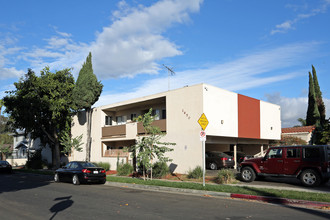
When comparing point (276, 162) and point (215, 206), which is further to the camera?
point (276, 162)

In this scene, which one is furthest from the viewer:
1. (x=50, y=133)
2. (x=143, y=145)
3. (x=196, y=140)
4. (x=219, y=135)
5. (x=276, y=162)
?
(x=50, y=133)

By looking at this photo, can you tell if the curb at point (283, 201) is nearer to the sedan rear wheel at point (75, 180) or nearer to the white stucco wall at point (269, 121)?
the sedan rear wheel at point (75, 180)

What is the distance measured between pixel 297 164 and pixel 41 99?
22359mm

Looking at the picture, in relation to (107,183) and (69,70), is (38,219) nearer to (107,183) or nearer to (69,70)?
(107,183)

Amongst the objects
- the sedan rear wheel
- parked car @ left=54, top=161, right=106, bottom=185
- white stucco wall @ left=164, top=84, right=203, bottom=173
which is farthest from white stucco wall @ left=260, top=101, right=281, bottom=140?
the sedan rear wheel

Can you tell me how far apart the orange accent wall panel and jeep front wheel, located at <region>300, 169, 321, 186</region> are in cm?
1040

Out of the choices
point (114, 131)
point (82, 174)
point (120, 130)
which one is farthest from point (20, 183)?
point (114, 131)

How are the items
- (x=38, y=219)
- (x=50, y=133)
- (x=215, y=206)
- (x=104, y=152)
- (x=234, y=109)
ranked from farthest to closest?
(x=50, y=133) < (x=104, y=152) < (x=234, y=109) < (x=215, y=206) < (x=38, y=219)

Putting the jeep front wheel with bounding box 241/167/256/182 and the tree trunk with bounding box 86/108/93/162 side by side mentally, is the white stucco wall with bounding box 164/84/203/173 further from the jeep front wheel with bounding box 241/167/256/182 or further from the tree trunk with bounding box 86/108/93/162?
the tree trunk with bounding box 86/108/93/162

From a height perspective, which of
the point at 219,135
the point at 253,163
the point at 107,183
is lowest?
the point at 107,183

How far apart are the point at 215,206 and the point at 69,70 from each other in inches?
948

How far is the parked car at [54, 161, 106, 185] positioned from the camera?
17.0m

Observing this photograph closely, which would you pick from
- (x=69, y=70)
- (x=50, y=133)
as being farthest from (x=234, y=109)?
(x=50, y=133)

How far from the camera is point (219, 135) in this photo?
71.2 ft
